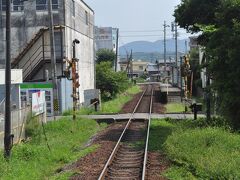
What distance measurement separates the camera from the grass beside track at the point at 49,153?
49.2 feet

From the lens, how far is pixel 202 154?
15.6 m

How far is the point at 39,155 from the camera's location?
18.0 m

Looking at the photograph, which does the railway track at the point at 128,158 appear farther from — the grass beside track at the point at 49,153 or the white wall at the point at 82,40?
the white wall at the point at 82,40

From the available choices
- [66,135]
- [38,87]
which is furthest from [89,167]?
[38,87]

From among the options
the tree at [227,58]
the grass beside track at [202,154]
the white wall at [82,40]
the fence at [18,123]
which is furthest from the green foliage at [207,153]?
the white wall at [82,40]

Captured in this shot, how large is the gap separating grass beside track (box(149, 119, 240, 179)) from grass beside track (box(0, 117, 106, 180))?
10.8ft

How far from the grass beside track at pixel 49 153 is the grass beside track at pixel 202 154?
10.8 ft

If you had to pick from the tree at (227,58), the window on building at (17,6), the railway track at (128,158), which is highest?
the window on building at (17,6)

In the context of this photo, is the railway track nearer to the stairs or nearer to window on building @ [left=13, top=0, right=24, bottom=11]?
the stairs

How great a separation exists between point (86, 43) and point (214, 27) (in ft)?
98.4

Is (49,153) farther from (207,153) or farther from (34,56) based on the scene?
(34,56)

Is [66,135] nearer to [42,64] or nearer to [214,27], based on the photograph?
[214,27]

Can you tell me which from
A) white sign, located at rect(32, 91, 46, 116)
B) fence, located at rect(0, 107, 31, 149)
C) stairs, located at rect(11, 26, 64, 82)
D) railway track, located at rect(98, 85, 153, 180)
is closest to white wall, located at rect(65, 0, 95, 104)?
stairs, located at rect(11, 26, 64, 82)

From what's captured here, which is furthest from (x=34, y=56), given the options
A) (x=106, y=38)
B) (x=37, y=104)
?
(x=106, y=38)
